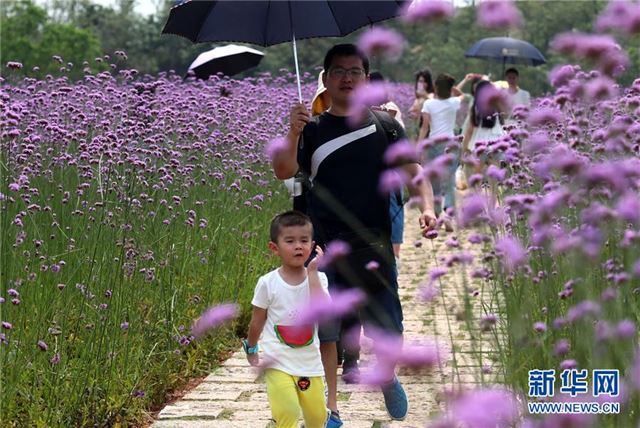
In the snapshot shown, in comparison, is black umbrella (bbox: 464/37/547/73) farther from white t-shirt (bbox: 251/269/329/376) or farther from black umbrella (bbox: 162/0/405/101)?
white t-shirt (bbox: 251/269/329/376)

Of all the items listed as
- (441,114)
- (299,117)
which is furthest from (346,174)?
(441,114)

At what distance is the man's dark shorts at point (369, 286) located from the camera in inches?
192

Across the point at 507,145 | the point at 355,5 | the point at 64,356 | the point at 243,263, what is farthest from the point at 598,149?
the point at 243,263

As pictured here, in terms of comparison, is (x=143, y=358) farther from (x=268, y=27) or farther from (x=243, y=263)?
(x=243, y=263)

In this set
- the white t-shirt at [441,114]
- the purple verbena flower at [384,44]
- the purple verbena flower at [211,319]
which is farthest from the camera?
the white t-shirt at [441,114]

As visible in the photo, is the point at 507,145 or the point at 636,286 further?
the point at 636,286

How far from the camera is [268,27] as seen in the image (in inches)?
215

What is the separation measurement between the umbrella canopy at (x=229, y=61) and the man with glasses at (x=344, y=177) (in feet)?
29.7

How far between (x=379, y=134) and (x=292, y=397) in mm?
1201

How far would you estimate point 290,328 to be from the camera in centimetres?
441

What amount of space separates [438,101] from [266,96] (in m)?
1.88

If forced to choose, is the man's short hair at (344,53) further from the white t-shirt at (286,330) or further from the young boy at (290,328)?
the white t-shirt at (286,330)

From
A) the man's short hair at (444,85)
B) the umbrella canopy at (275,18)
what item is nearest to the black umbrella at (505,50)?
the man's short hair at (444,85)

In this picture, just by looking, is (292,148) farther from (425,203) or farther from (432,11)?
(432,11)
